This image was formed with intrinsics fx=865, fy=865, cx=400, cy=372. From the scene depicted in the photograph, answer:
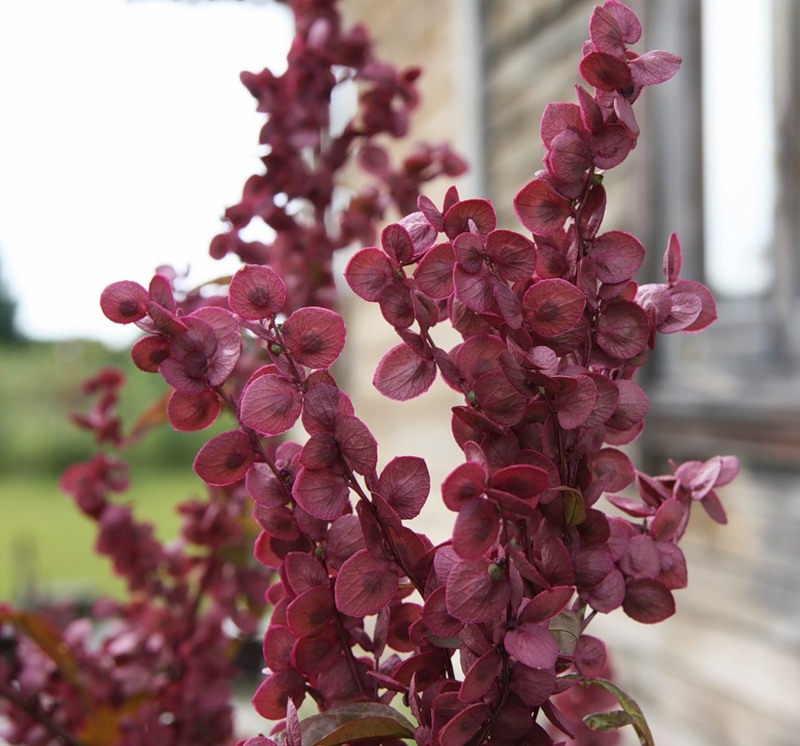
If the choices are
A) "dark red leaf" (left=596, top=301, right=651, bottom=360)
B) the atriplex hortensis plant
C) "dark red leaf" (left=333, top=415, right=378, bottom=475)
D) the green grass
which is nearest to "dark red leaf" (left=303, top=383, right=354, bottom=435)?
"dark red leaf" (left=333, top=415, right=378, bottom=475)

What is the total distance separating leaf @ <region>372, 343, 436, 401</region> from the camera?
35 cm

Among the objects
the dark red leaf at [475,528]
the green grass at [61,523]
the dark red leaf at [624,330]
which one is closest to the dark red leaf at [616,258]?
the dark red leaf at [624,330]

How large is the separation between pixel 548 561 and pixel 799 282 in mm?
1281

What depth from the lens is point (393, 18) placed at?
11.1 ft

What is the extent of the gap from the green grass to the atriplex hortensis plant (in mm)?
10347

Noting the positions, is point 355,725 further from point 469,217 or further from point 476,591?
point 469,217

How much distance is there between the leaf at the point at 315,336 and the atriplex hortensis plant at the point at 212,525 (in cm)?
22

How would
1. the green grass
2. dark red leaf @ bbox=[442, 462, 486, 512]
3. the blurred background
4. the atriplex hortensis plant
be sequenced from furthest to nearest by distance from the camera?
1. the green grass
2. the blurred background
3. the atriplex hortensis plant
4. dark red leaf @ bbox=[442, 462, 486, 512]

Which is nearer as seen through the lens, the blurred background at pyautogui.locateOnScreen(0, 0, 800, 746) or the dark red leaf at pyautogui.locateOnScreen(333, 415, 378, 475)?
the dark red leaf at pyautogui.locateOnScreen(333, 415, 378, 475)

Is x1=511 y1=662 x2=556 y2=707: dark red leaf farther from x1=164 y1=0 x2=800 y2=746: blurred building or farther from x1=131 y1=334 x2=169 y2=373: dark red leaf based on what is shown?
x1=164 y1=0 x2=800 y2=746: blurred building

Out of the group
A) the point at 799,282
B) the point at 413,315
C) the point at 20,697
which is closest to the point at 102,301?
the point at 413,315

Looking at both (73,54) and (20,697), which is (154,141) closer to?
(73,54)

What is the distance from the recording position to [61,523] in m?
16.0

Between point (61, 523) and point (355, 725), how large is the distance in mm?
17027
